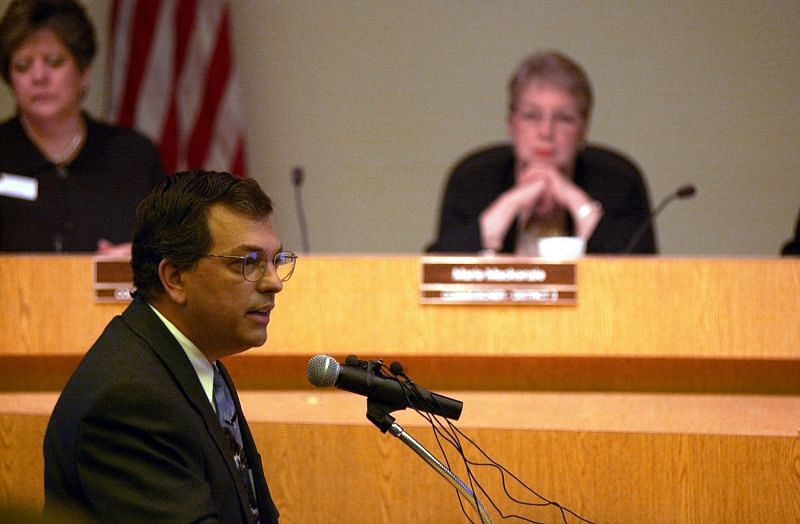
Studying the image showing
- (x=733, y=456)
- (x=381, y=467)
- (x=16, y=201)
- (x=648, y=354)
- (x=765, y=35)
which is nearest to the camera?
(x=733, y=456)

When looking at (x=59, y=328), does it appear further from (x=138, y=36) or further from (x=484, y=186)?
(x=138, y=36)

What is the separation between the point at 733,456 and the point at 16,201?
284 centimetres

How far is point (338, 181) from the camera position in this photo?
6582 millimetres

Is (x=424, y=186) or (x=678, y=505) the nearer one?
(x=678, y=505)

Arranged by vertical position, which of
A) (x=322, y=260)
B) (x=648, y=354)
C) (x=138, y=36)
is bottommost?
(x=648, y=354)

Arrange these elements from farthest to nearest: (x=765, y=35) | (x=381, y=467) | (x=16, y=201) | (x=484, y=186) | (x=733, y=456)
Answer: (x=765, y=35), (x=484, y=186), (x=16, y=201), (x=381, y=467), (x=733, y=456)

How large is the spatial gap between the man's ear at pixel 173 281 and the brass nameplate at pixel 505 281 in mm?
1239

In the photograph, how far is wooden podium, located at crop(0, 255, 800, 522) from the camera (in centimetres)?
294

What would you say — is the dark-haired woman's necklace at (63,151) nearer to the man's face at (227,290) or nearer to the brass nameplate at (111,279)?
the brass nameplate at (111,279)

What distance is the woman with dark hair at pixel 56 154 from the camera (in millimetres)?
4395

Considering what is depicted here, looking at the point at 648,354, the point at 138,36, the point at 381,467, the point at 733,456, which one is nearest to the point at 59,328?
the point at 381,467

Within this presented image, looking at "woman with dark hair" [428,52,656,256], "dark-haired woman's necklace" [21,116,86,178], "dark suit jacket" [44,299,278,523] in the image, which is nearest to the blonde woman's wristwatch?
"woman with dark hair" [428,52,656,256]

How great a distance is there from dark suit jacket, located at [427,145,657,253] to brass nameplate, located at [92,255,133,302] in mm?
1377

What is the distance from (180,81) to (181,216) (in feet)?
14.1
